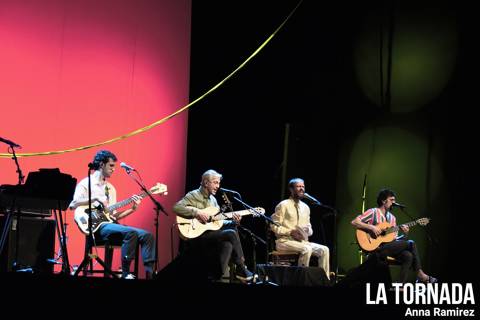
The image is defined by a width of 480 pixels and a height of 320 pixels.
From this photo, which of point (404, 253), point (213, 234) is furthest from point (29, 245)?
point (404, 253)

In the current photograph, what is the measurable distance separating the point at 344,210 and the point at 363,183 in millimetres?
412

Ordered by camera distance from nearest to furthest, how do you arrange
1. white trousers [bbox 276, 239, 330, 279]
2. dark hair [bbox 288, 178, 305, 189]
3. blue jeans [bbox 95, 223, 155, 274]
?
1. blue jeans [bbox 95, 223, 155, 274]
2. white trousers [bbox 276, 239, 330, 279]
3. dark hair [bbox 288, 178, 305, 189]

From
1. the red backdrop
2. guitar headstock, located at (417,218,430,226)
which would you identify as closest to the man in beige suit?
guitar headstock, located at (417,218,430,226)

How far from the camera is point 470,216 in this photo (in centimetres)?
777

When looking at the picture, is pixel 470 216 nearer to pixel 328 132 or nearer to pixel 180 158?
pixel 328 132

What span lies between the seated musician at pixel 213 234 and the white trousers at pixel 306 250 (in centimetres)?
85

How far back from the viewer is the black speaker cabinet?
592cm

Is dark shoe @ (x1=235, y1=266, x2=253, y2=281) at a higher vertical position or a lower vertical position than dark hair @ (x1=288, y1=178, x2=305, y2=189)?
lower

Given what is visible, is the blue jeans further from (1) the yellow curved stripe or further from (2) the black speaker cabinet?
(1) the yellow curved stripe

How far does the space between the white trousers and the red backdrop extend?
147 centimetres

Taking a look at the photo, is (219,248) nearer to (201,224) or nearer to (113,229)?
(201,224)

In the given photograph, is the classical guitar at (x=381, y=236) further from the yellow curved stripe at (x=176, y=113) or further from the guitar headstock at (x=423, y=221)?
the yellow curved stripe at (x=176, y=113)

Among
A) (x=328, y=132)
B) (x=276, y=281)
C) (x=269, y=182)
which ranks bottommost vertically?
(x=276, y=281)

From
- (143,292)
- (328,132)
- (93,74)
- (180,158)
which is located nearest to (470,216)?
(328,132)
